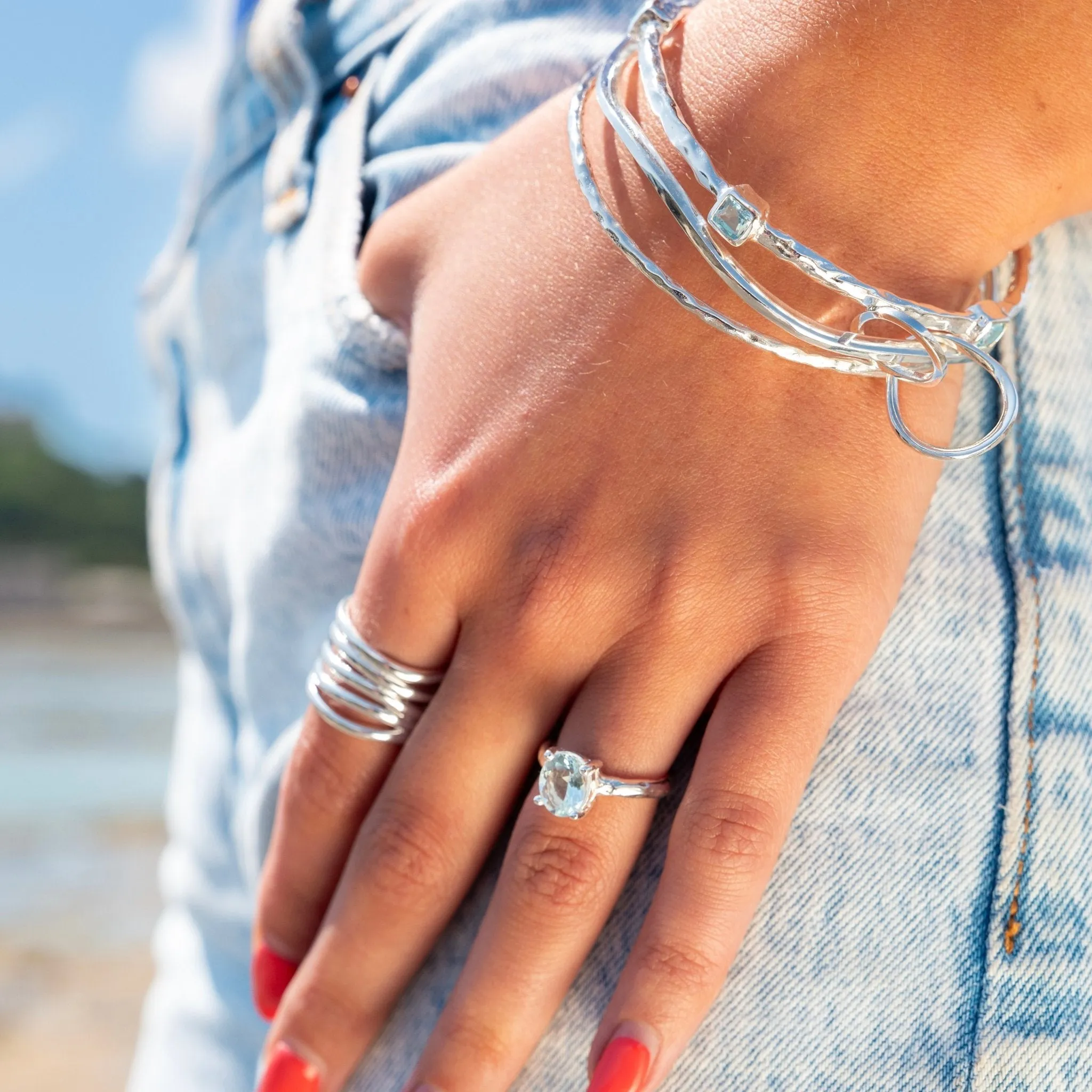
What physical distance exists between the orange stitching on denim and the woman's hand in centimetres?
9

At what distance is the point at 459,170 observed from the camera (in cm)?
82

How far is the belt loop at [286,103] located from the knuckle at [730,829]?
0.65m

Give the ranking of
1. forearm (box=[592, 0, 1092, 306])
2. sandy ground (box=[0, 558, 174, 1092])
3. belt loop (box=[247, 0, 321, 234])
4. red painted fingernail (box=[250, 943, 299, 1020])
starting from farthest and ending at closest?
sandy ground (box=[0, 558, 174, 1092]) < belt loop (box=[247, 0, 321, 234]) < red painted fingernail (box=[250, 943, 299, 1020]) < forearm (box=[592, 0, 1092, 306])

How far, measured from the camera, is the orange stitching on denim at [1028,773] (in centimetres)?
69

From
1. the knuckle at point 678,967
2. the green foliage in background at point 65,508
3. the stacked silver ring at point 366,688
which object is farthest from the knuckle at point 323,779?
the green foliage in background at point 65,508

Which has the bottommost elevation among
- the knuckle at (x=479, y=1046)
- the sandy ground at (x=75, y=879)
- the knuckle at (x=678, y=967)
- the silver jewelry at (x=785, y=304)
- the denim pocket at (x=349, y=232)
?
the sandy ground at (x=75, y=879)

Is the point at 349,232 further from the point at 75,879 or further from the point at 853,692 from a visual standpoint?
the point at 75,879

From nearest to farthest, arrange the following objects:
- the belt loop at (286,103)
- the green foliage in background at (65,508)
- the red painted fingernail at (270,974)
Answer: the red painted fingernail at (270,974), the belt loop at (286,103), the green foliage in background at (65,508)

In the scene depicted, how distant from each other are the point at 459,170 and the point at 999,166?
0.38 meters

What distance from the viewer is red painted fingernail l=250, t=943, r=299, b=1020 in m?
0.89

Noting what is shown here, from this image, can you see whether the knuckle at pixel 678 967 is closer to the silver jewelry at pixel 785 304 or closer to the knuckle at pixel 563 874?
the knuckle at pixel 563 874

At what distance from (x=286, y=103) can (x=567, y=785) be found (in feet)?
2.46

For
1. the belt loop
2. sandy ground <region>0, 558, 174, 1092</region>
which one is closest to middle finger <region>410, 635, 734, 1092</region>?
the belt loop

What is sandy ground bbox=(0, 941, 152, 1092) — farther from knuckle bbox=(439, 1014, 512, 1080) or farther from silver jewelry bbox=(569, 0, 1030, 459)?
silver jewelry bbox=(569, 0, 1030, 459)
